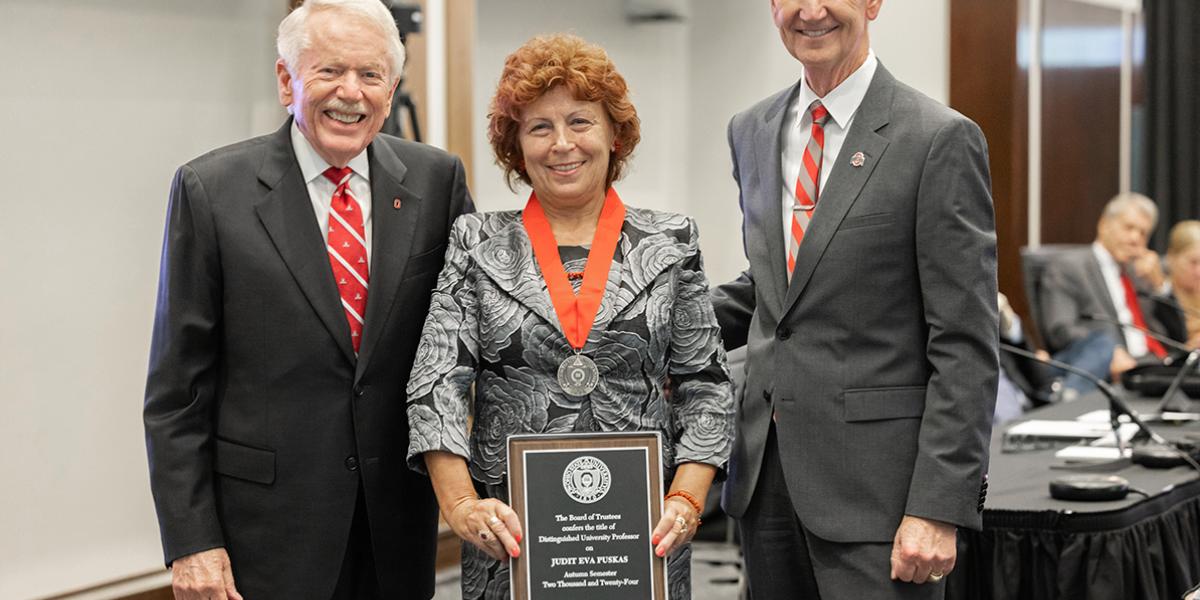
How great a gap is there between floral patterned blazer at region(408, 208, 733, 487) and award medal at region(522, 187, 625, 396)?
12 millimetres

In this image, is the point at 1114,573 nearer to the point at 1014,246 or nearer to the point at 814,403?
the point at 814,403

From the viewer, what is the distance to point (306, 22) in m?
2.18

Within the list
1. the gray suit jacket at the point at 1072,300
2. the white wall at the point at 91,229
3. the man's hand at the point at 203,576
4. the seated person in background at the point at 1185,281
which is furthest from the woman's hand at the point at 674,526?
the seated person in background at the point at 1185,281

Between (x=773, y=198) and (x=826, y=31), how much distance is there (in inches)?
11.2

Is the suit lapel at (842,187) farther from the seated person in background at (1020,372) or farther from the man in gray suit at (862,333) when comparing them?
the seated person in background at (1020,372)

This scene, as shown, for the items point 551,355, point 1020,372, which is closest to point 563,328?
point 551,355

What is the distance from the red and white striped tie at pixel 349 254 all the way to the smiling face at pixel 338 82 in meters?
0.08

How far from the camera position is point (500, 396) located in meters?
2.08

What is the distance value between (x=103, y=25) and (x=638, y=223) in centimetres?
275

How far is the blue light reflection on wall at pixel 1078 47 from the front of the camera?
312 inches

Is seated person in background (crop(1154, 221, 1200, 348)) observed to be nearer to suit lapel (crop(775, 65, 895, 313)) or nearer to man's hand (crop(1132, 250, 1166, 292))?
man's hand (crop(1132, 250, 1166, 292))

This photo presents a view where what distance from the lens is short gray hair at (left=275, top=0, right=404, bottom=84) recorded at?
2178mm

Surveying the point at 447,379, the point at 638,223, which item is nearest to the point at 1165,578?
the point at 638,223

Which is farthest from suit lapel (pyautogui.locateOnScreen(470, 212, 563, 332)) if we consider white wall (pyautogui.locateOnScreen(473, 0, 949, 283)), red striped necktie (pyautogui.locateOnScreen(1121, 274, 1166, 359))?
red striped necktie (pyautogui.locateOnScreen(1121, 274, 1166, 359))
